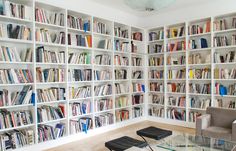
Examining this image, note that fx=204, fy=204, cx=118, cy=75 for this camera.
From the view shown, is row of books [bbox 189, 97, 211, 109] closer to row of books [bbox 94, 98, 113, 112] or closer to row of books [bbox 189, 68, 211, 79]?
row of books [bbox 189, 68, 211, 79]

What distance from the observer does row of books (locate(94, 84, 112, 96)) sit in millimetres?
4798

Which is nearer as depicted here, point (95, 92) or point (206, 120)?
point (206, 120)

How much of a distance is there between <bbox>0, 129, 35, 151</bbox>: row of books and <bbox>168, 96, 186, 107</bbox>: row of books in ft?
11.6

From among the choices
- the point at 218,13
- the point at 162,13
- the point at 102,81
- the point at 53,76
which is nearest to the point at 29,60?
the point at 53,76

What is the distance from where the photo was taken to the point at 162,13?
589cm

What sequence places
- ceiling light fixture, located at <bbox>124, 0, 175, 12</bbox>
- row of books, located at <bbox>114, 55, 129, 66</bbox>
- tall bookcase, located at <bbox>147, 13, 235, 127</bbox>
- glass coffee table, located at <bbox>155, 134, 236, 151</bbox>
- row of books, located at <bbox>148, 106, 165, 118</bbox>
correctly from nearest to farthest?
ceiling light fixture, located at <bbox>124, 0, 175, 12</bbox>
glass coffee table, located at <bbox>155, 134, 236, 151</bbox>
tall bookcase, located at <bbox>147, 13, 235, 127</bbox>
row of books, located at <bbox>114, 55, 129, 66</bbox>
row of books, located at <bbox>148, 106, 165, 118</bbox>

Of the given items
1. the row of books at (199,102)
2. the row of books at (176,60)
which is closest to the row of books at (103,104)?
the row of books at (176,60)

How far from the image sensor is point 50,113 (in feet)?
12.9

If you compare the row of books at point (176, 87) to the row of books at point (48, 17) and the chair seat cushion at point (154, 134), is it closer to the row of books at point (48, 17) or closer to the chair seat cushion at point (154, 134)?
the chair seat cushion at point (154, 134)

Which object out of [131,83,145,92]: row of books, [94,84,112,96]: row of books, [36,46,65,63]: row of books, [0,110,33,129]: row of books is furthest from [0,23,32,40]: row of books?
[131,83,145,92]: row of books

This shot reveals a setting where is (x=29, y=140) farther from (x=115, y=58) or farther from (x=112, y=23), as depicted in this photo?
(x=112, y=23)

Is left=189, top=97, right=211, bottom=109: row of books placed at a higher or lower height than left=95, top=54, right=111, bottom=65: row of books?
lower

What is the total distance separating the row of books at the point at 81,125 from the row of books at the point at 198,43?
120 inches

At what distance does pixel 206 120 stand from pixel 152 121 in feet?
6.87
